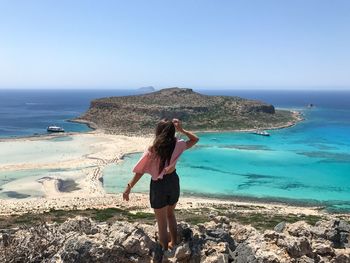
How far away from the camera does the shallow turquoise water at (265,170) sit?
144ft

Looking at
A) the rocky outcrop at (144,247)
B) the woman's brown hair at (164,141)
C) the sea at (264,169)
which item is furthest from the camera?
the sea at (264,169)

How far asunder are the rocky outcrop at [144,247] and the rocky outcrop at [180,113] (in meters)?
81.3

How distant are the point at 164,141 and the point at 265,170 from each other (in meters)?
49.3

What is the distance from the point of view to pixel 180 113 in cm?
10231

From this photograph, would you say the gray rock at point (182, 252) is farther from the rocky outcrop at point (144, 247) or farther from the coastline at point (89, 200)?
the coastline at point (89, 200)

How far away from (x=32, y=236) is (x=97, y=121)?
98199mm

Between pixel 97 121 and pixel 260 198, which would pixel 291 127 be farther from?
pixel 260 198

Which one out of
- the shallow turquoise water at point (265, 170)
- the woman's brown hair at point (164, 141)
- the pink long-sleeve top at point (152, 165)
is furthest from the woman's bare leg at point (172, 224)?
the shallow turquoise water at point (265, 170)

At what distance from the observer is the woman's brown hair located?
767 cm

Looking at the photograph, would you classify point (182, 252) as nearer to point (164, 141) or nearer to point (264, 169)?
point (164, 141)

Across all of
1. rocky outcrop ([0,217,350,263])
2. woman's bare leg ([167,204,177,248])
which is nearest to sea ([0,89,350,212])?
rocky outcrop ([0,217,350,263])

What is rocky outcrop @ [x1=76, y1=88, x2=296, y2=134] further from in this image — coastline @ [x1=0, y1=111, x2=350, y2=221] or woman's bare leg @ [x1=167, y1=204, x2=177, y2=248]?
woman's bare leg @ [x1=167, y1=204, x2=177, y2=248]

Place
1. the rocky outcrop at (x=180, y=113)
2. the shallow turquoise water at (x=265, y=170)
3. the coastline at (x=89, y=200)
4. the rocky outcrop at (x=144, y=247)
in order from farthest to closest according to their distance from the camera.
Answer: the rocky outcrop at (x=180, y=113)
the shallow turquoise water at (x=265, y=170)
the coastline at (x=89, y=200)
the rocky outcrop at (x=144, y=247)

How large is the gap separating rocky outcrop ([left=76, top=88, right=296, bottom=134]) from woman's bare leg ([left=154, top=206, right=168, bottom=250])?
82.2 meters
